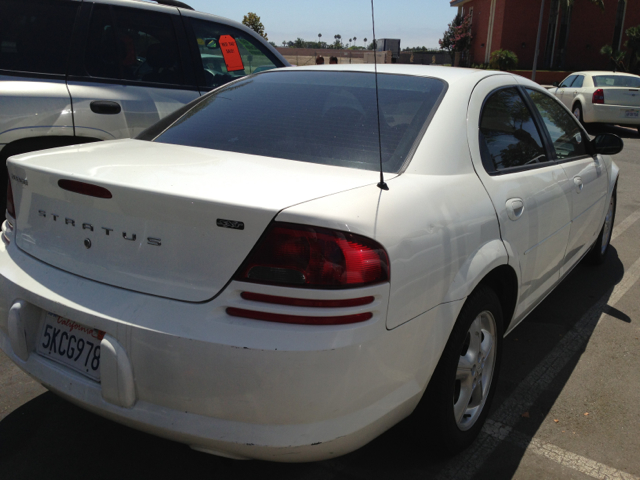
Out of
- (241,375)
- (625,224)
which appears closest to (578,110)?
(625,224)

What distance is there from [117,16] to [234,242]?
142 inches

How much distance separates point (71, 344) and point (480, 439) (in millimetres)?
1811

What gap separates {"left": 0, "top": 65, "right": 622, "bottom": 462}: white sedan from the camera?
1755 millimetres

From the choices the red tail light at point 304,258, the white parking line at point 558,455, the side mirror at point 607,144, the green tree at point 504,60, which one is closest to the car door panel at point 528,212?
the white parking line at point 558,455

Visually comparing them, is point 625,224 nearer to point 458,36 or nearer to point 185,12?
point 185,12

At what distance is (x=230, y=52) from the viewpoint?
5473 millimetres

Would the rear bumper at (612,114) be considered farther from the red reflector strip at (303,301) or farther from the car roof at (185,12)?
the red reflector strip at (303,301)

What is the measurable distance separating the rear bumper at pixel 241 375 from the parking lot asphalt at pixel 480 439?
55 cm

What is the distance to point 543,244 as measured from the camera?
3.02 metres

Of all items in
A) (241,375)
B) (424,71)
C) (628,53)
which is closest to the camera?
(241,375)

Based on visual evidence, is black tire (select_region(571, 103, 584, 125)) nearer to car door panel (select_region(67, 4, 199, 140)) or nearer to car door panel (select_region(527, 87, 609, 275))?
car door panel (select_region(527, 87, 609, 275))

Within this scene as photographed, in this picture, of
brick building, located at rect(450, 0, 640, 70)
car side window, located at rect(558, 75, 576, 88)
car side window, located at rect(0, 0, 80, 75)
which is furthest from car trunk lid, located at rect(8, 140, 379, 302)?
brick building, located at rect(450, 0, 640, 70)

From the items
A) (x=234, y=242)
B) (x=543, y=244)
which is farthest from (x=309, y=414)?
(x=543, y=244)

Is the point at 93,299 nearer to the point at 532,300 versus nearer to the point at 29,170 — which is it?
the point at 29,170
